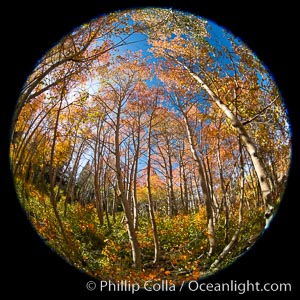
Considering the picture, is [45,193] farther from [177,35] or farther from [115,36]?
[177,35]

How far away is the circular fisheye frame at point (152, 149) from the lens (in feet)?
9.48

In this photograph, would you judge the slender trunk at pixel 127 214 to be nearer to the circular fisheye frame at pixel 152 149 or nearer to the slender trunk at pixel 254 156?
the circular fisheye frame at pixel 152 149

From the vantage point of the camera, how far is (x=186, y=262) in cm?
289

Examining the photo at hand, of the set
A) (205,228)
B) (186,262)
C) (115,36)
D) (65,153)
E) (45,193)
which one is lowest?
(186,262)

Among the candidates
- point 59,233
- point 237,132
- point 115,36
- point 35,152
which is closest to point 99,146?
point 35,152

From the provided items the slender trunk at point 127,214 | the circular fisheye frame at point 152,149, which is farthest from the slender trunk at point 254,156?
the slender trunk at point 127,214

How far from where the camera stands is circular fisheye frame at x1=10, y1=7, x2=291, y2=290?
289cm

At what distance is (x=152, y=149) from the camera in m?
3.12

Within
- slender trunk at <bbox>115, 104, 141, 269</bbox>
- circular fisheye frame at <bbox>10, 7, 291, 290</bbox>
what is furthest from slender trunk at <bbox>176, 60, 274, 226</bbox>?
slender trunk at <bbox>115, 104, 141, 269</bbox>

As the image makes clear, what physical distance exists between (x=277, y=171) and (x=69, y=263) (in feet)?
9.45

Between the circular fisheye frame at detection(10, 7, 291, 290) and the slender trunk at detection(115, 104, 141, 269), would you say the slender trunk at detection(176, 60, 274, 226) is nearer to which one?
the circular fisheye frame at detection(10, 7, 291, 290)

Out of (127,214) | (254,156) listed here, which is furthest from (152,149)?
(254,156)

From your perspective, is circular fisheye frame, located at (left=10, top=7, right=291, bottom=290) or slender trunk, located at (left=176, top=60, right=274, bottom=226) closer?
slender trunk, located at (left=176, top=60, right=274, bottom=226)

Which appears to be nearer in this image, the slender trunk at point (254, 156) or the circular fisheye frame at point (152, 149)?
the slender trunk at point (254, 156)
